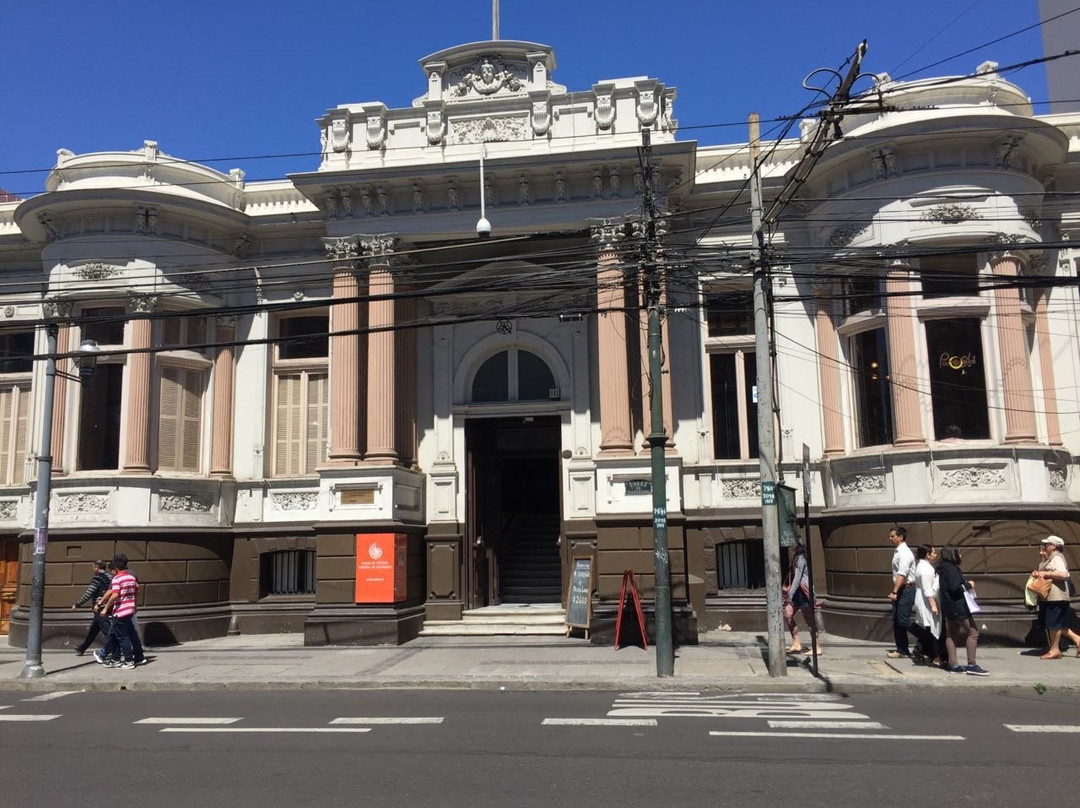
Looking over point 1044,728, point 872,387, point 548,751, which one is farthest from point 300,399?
point 1044,728

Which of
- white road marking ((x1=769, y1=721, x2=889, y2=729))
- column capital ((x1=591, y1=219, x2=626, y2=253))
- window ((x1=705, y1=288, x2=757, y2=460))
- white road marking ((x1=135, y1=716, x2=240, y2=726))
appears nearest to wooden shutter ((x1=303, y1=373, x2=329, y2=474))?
column capital ((x1=591, y1=219, x2=626, y2=253))

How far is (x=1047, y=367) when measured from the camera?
57.7 feet

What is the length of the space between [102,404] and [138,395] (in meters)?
1.02

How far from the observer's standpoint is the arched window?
2038cm

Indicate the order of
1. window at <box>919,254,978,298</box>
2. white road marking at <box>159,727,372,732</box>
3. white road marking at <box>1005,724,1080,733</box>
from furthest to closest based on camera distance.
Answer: window at <box>919,254,978,298</box>
white road marking at <box>159,727,372,732</box>
white road marking at <box>1005,724,1080,733</box>

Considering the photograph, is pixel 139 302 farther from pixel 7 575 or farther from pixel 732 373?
pixel 732 373

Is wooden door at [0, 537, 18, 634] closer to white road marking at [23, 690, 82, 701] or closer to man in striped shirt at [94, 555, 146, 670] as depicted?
man in striped shirt at [94, 555, 146, 670]

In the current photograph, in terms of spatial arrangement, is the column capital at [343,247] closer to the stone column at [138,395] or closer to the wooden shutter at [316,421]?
the wooden shutter at [316,421]

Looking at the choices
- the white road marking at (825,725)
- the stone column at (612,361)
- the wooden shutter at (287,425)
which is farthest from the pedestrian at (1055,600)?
the wooden shutter at (287,425)

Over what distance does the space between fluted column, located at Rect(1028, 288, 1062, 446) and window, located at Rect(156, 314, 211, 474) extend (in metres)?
16.9

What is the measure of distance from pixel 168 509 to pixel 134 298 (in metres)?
4.35

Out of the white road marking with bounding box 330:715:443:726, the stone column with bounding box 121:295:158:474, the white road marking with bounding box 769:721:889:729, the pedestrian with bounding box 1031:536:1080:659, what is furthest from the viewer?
the stone column with bounding box 121:295:158:474

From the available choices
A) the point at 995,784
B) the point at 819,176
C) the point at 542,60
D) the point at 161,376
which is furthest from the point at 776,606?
the point at 161,376

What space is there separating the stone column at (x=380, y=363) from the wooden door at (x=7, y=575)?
28.1ft
